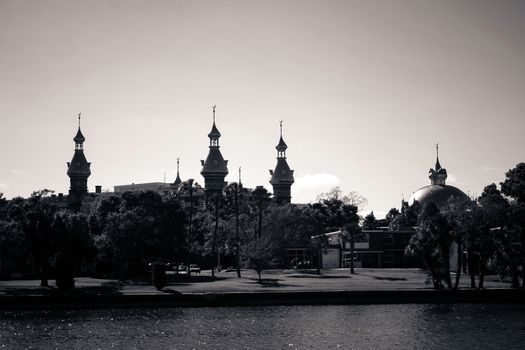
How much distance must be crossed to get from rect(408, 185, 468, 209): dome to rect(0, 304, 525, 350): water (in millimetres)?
96002

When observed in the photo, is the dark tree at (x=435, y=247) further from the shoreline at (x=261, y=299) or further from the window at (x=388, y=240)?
the window at (x=388, y=240)

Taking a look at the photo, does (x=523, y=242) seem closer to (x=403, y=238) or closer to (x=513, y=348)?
(x=513, y=348)

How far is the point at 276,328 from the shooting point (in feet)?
152

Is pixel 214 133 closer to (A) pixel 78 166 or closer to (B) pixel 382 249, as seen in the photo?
(A) pixel 78 166

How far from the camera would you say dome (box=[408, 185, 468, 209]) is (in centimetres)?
15175

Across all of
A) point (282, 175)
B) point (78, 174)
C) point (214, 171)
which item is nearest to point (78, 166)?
point (78, 174)

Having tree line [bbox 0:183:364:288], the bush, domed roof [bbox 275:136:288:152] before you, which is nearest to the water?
the bush

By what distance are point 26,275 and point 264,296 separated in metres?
41.3

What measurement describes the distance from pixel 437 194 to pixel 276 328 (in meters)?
113

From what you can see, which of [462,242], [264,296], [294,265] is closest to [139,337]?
[264,296]

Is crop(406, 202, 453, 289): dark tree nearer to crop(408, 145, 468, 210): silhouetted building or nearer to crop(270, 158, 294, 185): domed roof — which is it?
crop(408, 145, 468, 210): silhouetted building

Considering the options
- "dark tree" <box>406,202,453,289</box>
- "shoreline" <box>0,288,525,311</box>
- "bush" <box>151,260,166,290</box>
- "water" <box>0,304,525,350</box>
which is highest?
"dark tree" <box>406,202,453,289</box>

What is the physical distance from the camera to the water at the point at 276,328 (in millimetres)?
40281

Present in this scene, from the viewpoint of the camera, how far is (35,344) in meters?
40.0
